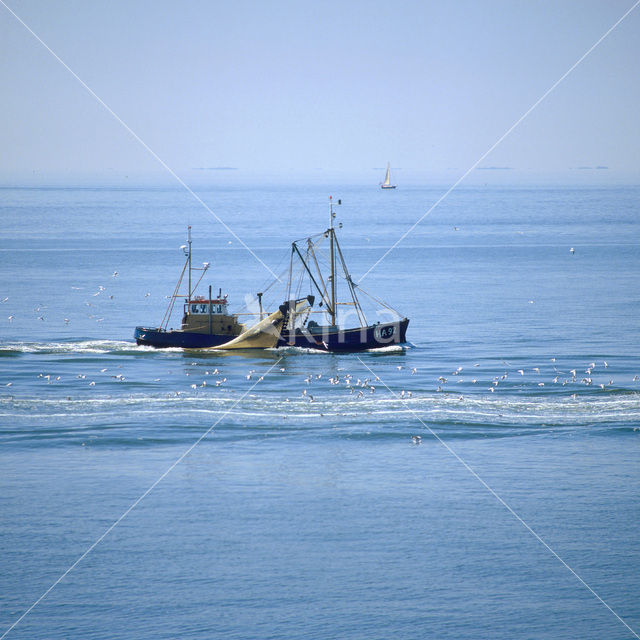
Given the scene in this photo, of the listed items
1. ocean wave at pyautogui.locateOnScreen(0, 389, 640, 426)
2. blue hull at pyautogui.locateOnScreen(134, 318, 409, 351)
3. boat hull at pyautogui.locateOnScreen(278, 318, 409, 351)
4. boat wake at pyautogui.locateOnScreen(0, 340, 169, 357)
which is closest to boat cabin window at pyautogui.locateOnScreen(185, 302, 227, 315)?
blue hull at pyautogui.locateOnScreen(134, 318, 409, 351)

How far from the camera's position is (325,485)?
49.6 metres

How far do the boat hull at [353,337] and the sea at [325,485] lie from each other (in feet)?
4.56

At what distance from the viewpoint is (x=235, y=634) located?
3606 cm

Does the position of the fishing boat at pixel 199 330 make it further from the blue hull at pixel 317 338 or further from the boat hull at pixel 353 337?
the boat hull at pixel 353 337

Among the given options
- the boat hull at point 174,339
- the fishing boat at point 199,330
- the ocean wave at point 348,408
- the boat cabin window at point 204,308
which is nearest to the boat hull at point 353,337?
the fishing boat at point 199,330

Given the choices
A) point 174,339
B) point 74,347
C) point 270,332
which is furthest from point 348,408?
point 74,347

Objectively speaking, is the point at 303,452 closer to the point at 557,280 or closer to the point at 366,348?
the point at 366,348

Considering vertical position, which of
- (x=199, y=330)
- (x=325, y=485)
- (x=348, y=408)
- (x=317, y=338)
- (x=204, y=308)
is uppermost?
(x=204, y=308)

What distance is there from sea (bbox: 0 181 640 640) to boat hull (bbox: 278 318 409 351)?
1.39 m

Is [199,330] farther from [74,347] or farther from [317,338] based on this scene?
[74,347]

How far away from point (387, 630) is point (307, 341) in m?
43.8

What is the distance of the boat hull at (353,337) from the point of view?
77438mm

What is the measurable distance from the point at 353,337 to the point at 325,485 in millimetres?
29213

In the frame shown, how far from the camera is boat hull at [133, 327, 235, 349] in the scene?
257 feet
